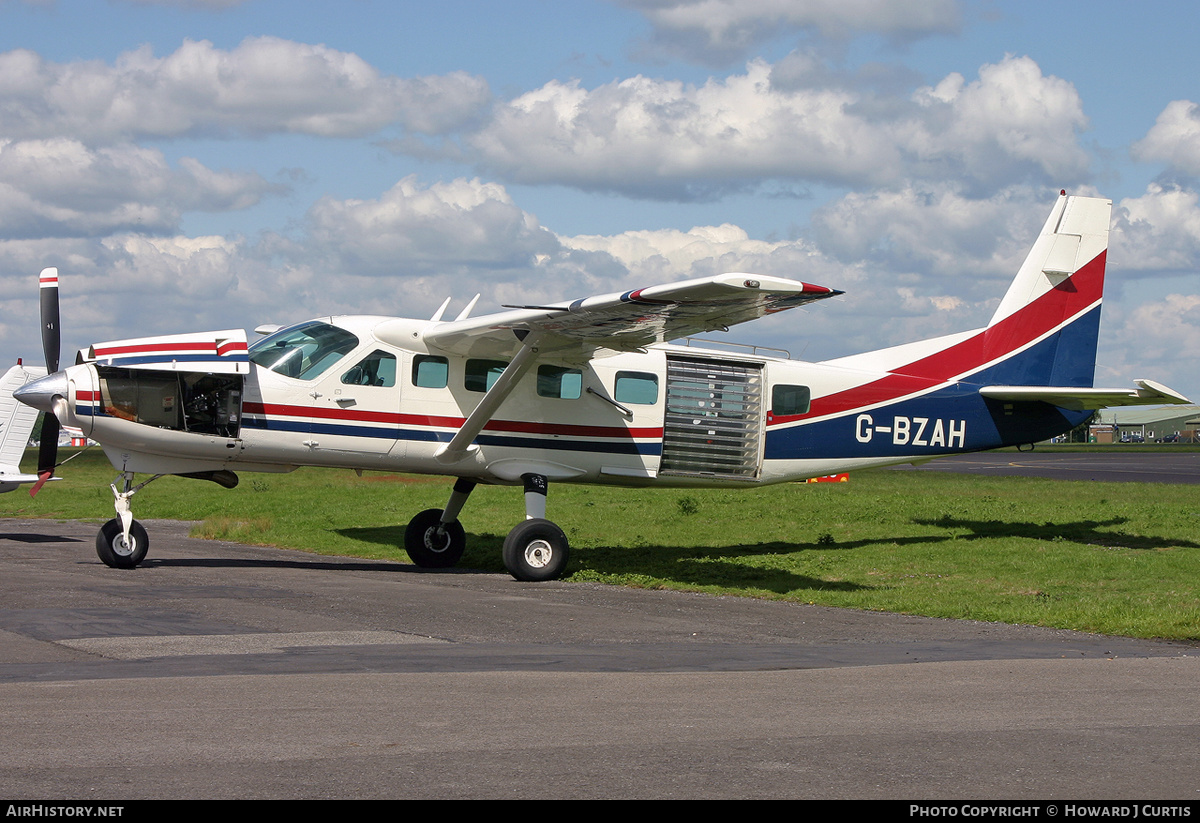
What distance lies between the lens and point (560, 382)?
17.7 metres

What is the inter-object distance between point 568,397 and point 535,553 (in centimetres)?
252

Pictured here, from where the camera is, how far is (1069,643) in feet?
37.0

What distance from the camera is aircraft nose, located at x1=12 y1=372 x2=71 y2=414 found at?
15617mm

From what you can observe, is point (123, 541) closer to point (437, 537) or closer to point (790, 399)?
point (437, 537)

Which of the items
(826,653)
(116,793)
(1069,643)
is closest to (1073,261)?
(1069,643)

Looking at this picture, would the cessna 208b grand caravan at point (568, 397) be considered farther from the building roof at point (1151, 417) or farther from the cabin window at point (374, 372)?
the building roof at point (1151, 417)

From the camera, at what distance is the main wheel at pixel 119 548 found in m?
16.6

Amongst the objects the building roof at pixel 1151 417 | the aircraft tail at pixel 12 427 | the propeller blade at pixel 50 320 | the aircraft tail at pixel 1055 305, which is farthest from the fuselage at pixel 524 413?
the building roof at pixel 1151 417

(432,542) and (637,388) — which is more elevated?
(637,388)

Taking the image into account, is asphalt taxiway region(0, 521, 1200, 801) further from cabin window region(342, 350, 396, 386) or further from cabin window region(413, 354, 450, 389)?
cabin window region(413, 354, 450, 389)

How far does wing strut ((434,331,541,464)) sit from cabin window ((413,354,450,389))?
2.25 feet

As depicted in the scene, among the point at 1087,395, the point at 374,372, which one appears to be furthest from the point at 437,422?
the point at 1087,395

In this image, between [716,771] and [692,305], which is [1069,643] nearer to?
[692,305]

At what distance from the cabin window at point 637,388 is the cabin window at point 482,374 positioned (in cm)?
188
